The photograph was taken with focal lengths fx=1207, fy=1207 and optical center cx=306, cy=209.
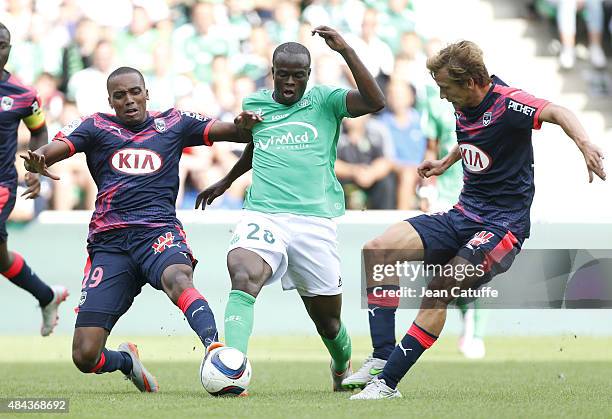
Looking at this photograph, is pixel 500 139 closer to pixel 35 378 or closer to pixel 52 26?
pixel 35 378

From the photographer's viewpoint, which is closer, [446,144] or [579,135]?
[579,135]

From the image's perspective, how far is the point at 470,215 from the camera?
26.0 ft

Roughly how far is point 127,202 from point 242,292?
115 cm

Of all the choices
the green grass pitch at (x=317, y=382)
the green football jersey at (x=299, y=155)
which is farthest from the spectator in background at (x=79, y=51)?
the green football jersey at (x=299, y=155)

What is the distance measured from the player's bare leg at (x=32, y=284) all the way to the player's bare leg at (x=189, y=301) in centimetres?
315

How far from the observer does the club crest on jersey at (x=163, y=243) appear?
26.1 ft

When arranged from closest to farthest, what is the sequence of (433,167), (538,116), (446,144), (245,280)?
1. (538,116)
2. (245,280)
3. (433,167)
4. (446,144)

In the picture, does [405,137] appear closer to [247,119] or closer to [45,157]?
[247,119]

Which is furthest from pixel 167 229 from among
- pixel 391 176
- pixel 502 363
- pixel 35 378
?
pixel 391 176

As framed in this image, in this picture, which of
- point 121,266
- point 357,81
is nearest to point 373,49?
point 357,81

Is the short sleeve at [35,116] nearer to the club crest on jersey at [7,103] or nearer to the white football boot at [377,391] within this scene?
the club crest on jersey at [7,103]

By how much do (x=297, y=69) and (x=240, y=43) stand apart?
8594 mm

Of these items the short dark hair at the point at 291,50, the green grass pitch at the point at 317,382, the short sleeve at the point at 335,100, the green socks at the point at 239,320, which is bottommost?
the green grass pitch at the point at 317,382

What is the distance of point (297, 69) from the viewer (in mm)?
7895
